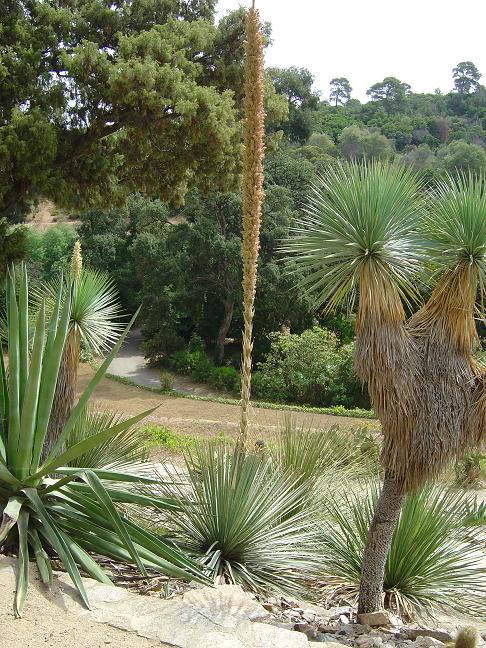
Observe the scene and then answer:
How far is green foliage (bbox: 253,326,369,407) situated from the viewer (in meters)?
22.3

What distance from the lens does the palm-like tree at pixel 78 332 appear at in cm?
634

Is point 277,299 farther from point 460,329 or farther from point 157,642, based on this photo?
point 157,642

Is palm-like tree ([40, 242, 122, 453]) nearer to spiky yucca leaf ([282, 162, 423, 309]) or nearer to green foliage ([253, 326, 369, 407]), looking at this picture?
spiky yucca leaf ([282, 162, 423, 309])

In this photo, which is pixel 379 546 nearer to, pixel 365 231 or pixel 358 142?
pixel 365 231

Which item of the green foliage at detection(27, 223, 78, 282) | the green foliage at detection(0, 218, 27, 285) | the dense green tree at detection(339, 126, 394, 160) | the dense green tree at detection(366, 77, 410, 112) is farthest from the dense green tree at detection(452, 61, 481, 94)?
the green foliage at detection(0, 218, 27, 285)

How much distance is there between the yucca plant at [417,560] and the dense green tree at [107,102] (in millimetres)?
7660

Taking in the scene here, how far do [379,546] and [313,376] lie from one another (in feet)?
58.7

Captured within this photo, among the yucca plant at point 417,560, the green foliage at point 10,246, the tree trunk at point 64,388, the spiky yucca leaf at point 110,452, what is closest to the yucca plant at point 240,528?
the yucca plant at point 417,560

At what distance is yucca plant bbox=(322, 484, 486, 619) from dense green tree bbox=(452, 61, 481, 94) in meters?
92.4

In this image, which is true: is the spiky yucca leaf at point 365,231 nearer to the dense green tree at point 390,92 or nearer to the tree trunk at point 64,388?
the tree trunk at point 64,388

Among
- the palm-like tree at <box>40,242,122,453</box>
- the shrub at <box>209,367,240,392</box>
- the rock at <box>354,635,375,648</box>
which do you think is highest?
the palm-like tree at <box>40,242,122,453</box>

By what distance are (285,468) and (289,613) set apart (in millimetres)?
1396

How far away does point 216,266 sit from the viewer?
26.1 m

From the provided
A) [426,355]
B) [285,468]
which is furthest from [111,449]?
[426,355]
